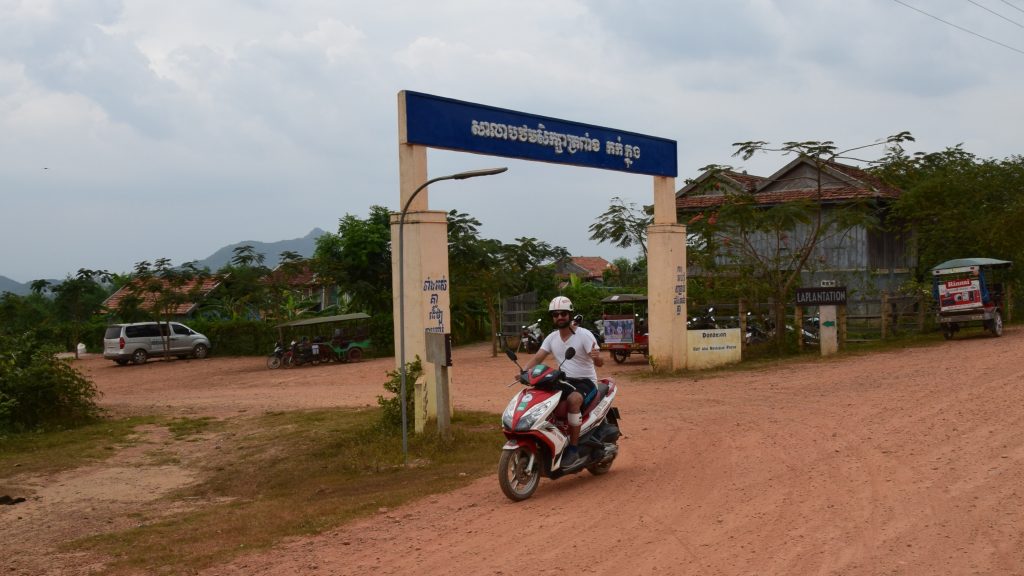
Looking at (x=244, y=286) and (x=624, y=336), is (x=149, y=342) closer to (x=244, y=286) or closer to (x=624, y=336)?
(x=244, y=286)

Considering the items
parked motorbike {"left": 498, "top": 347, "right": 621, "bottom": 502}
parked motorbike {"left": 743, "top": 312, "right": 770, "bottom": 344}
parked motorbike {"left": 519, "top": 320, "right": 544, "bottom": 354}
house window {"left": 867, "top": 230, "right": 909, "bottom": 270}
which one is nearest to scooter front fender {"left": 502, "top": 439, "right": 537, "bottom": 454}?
parked motorbike {"left": 498, "top": 347, "right": 621, "bottom": 502}

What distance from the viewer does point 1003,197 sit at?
99.3 ft

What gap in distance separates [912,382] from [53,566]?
13182mm

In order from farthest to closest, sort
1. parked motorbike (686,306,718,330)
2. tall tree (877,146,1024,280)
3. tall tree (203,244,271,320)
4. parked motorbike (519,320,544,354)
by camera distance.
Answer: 1. tall tree (203,244,271,320)
2. parked motorbike (519,320,544,354)
3. tall tree (877,146,1024,280)
4. parked motorbike (686,306,718,330)

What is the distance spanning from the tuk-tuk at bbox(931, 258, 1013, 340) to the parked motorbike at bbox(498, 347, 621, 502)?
17.7 metres

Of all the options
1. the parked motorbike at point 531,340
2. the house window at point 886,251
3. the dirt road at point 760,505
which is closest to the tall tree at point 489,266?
the parked motorbike at point 531,340

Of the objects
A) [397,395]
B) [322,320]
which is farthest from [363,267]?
[397,395]

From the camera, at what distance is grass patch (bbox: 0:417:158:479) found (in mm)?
13508

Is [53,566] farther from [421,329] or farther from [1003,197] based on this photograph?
[1003,197]

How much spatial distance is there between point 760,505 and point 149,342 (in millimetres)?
32502

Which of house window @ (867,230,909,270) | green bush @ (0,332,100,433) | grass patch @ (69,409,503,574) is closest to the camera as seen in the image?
grass patch @ (69,409,503,574)

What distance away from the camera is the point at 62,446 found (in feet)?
49.8

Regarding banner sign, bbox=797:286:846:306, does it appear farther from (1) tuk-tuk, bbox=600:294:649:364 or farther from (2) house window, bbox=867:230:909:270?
(2) house window, bbox=867:230:909:270

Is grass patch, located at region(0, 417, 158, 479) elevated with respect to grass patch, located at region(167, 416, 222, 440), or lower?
lower
